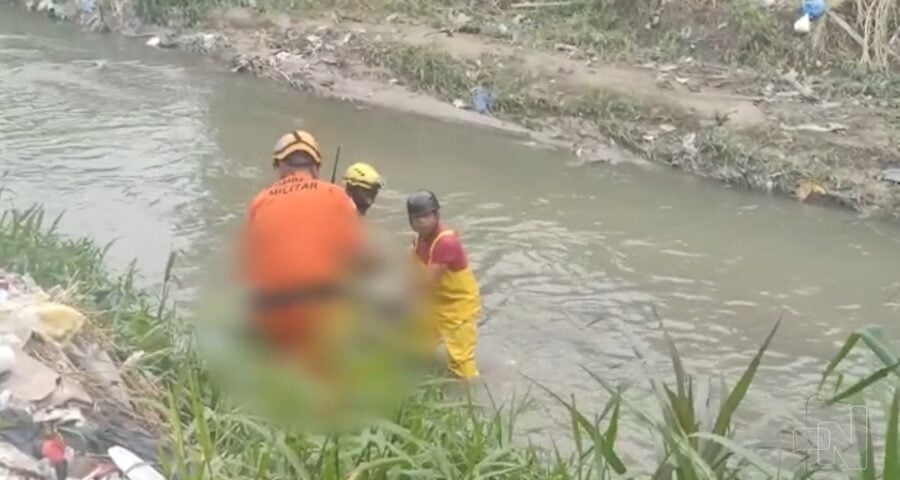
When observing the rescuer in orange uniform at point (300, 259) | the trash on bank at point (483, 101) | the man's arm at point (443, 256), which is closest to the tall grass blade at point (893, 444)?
the rescuer in orange uniform at point (300, 259)

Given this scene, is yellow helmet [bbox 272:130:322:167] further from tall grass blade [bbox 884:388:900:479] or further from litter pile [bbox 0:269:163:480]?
tall grass blade [bbox 884:388:900:479]

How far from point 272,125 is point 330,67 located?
66.0 inches

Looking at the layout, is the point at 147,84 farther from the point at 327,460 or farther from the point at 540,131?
the point at 327,460

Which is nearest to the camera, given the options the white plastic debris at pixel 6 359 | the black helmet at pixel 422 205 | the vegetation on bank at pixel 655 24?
the white plastic debris at pixel 6 359

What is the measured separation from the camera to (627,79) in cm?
1134

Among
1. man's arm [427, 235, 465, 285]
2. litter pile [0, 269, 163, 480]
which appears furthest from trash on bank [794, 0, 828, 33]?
litter pile [0, 269, 163, 480]

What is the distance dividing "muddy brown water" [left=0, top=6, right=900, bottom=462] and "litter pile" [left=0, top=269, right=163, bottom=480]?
225 centimetres

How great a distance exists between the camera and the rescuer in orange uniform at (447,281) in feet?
18.4

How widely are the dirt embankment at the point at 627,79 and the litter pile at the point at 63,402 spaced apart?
6616 millimetres

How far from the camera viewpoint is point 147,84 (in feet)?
40.1

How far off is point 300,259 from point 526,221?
522cm

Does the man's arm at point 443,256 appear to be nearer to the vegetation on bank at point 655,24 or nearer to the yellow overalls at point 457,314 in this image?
the yellow overalls at point 457,314

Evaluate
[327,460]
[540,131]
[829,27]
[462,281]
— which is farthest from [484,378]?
[829,27]

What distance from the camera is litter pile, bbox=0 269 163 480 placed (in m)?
3.53
